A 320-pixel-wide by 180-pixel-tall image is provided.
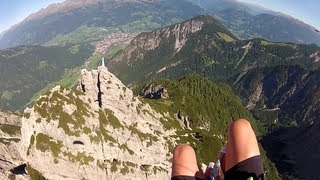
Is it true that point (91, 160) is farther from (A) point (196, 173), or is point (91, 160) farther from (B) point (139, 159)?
(A) point (196, 173)

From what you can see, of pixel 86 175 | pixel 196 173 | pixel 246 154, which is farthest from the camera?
pixel 86 175

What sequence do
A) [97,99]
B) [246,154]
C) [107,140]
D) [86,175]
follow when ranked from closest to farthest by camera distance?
1. [246,154]
2. [86,175]
3. [107,140]
4. [97,99]

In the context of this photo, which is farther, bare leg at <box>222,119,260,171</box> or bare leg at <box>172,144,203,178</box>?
bare leg at <box>172,144,203,178</box>

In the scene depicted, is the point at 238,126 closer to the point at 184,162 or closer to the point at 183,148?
the point at 183,148

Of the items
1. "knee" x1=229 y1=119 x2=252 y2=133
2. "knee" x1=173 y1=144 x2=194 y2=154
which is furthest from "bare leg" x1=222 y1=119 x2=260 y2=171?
"knee" x1=173 y1=144 x2=194 y2=154

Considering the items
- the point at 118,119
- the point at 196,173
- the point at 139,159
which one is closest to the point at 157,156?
the point at 139,159

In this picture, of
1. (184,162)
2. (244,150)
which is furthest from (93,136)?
(244,150)

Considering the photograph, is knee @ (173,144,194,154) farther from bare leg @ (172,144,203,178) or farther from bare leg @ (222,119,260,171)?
bare leg @ (222,119,260,171)
